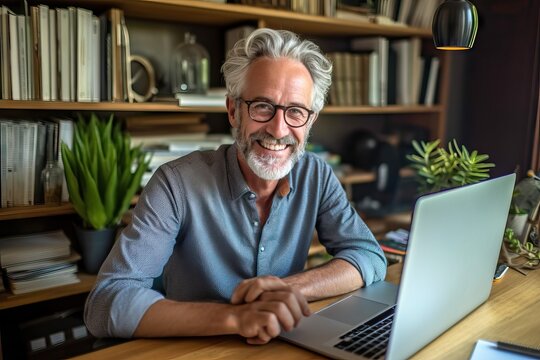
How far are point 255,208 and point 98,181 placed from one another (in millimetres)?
753

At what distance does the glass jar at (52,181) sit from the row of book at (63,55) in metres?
0.25

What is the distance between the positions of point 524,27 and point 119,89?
6.90 feet

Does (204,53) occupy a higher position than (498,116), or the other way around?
(204,53)

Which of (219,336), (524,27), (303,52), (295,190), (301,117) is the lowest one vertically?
(219,336)

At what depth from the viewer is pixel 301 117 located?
143cm

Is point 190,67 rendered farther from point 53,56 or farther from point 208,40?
point 53,56

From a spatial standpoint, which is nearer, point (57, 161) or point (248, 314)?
point (248, 314)

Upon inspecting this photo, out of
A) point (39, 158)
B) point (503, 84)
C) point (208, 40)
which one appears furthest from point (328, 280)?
point (503, 84)

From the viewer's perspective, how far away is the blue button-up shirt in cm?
122

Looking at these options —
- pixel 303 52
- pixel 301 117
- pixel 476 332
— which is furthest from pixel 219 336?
pixel 303 52

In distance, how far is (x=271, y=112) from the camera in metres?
1.40

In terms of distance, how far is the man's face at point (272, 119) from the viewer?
138 cm

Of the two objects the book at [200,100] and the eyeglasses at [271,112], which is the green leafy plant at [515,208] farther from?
the book at [200,100]

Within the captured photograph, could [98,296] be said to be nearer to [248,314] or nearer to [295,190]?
[248,314]
